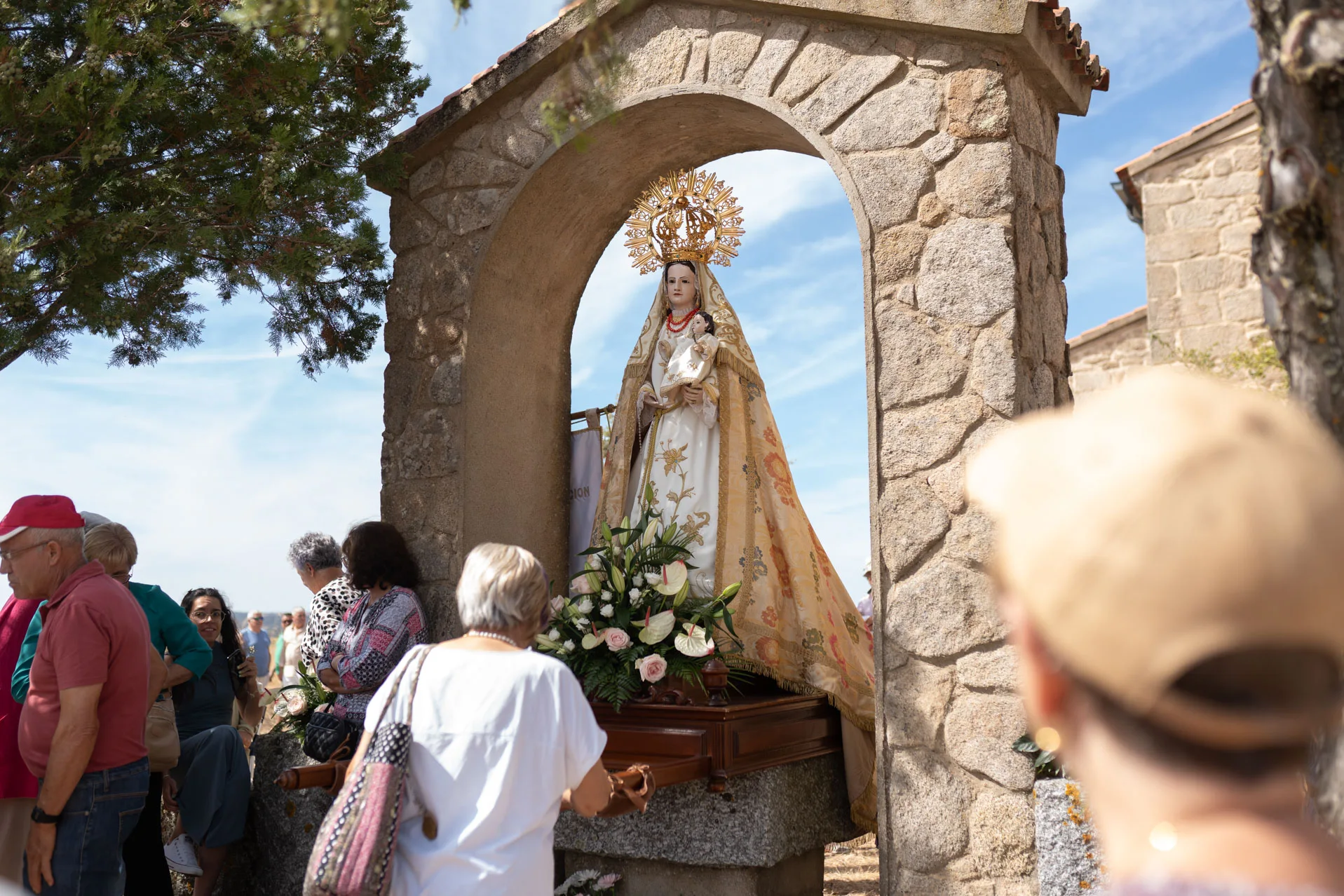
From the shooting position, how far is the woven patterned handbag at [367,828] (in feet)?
7.68

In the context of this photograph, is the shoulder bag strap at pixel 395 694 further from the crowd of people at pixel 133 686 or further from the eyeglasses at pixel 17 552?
the eyeglasses at pixel 17 552

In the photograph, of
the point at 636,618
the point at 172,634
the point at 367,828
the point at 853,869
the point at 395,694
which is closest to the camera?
the point at 367,828

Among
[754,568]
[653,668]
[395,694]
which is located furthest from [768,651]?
[395,694]

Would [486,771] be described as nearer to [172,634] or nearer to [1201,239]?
[172,634]

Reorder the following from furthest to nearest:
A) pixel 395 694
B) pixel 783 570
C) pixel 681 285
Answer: pixel 681 285 → pixel 783 570 → pixel 395 694

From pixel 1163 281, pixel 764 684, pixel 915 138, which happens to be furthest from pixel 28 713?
pixel 1163 281

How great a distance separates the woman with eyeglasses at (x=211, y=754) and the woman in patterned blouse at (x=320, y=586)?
340 millimetres

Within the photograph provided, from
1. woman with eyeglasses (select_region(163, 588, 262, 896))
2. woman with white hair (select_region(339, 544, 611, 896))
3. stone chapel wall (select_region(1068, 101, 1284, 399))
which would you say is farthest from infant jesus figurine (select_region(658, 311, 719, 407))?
stone chapel wall (select_region(1068, 101, 1284, 399))

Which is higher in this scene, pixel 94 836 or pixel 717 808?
pixel 94 836

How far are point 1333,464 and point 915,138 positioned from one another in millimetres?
3737

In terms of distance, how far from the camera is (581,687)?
11.4 feet

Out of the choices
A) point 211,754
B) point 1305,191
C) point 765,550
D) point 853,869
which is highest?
point 1305,191

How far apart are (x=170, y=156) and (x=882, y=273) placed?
2.77 metres

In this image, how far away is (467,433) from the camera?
5.33 metres
